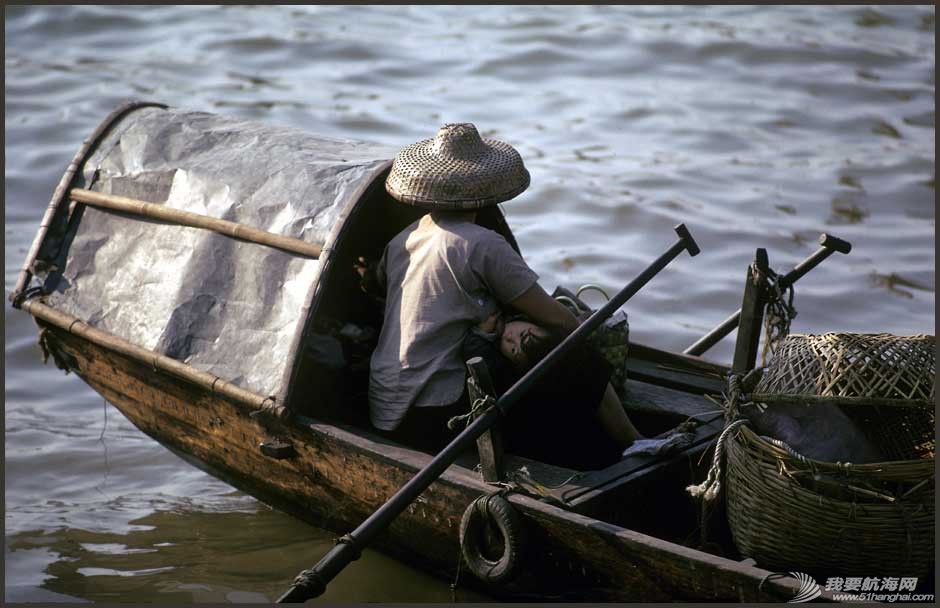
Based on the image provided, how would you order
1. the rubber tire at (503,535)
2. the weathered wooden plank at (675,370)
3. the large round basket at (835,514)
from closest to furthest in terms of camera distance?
the large round basket at (835,514), the rubber tire at (503,535), the weathered wooden plank at (675,370)

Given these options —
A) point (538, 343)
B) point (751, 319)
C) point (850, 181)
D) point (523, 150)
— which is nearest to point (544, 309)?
point (538, 343)

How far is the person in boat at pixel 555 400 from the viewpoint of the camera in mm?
3963

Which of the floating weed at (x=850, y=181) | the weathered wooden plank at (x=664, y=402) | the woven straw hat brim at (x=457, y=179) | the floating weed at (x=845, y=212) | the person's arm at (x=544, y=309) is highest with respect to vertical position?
the woven straw hat brim at (x=457, y=179)

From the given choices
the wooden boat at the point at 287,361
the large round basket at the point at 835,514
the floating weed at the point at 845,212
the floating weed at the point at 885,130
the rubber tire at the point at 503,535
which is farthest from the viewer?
the floating weed at the point at 885,130

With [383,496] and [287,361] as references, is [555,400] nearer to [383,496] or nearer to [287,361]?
[383,496]

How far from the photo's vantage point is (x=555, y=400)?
4.01 metres

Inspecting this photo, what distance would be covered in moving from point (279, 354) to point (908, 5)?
9.52 meters

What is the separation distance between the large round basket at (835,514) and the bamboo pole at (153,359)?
1628 millimetres

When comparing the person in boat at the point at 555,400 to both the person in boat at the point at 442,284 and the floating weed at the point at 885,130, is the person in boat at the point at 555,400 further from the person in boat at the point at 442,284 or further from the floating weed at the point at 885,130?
the floating weed at the point at 885,130

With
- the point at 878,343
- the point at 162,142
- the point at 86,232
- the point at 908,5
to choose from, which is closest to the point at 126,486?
the point at 86,232

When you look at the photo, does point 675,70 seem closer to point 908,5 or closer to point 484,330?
point 908,5

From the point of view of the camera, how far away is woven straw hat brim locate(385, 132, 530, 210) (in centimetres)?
395

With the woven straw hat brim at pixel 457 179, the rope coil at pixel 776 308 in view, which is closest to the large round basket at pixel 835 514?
the rope coil at pixel 776 308

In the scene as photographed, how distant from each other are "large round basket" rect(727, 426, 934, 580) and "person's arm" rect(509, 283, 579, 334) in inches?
29.4
